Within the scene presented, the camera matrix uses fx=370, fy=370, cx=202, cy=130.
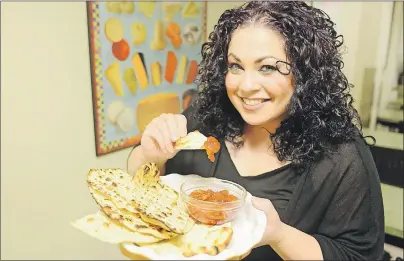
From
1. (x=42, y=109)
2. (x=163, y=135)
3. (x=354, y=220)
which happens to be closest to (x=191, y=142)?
(x=163, y=135)

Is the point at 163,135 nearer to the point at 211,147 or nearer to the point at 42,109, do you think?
the point at 211,147

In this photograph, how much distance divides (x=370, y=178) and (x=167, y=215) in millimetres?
385

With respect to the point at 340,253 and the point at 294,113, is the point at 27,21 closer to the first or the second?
the point at 294,113

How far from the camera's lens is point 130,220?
528 mm

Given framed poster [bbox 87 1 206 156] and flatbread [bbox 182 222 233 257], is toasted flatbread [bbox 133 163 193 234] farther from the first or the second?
framed poster [bbox 87 1 206 156]

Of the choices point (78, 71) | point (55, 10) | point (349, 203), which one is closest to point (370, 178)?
point (349, 203)

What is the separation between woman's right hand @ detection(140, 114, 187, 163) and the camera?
653 millimetres

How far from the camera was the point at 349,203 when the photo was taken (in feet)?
2.11

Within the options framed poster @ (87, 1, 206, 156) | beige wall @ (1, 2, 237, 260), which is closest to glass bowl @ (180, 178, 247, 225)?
framed poster @ (87, 1, 206, 156)

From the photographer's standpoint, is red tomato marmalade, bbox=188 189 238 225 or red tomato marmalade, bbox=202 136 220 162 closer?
red tomato marmalade, bbox=188 189 238 225

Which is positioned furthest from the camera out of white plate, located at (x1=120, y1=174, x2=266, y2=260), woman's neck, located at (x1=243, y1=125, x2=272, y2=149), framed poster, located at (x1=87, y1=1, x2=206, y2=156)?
framed poster, located at (x1=87, y1=1, x2=206, y2=156)

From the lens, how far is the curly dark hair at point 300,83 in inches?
24.4

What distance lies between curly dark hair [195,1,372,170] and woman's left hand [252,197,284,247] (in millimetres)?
158

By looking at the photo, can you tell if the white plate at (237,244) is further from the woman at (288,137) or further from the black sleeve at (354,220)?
the black sleeve at (354,220)
